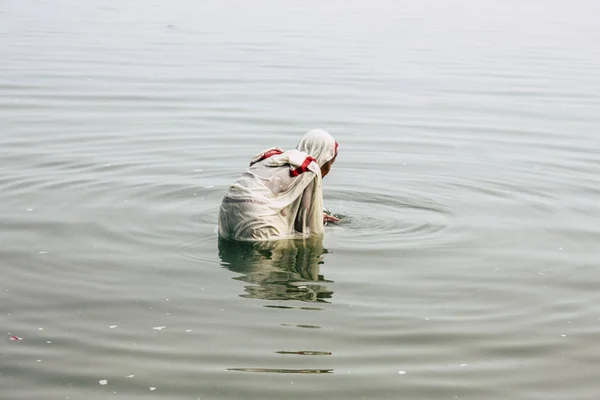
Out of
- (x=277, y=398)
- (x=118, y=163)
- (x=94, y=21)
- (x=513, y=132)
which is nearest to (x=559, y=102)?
(x=513, y=132)

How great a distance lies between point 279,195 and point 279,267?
2.55 feet

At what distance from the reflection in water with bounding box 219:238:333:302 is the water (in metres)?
0.03

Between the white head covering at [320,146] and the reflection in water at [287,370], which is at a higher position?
the white head covering at [320,146]

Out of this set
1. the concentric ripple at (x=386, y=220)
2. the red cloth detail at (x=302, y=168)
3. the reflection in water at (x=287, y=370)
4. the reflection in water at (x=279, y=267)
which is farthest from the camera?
the concentric ripple at (x=386, y=220)

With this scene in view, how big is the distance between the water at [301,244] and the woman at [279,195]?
245mm

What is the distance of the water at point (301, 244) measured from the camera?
7438mm

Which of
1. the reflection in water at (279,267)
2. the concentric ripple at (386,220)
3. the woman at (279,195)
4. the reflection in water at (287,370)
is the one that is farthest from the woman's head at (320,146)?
the reflection in water at (287,370)

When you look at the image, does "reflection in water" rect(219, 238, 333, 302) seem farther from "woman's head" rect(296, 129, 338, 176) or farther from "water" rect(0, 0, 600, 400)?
"woman's head" rect(296, 129, 338, 176)

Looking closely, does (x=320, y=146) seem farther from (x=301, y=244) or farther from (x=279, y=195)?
(x=301, y=244)

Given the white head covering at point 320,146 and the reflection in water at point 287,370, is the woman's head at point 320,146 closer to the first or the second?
the white head covering at point 320,146

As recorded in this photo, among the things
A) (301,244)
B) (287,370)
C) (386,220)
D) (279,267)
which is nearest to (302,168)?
(301,244)

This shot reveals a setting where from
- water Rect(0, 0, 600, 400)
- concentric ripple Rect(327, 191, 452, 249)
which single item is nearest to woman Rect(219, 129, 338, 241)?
water Rect(0, 0, 600, 400)

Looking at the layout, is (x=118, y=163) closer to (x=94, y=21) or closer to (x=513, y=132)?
(x=513, y=132)

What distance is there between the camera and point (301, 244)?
33.5 ft
